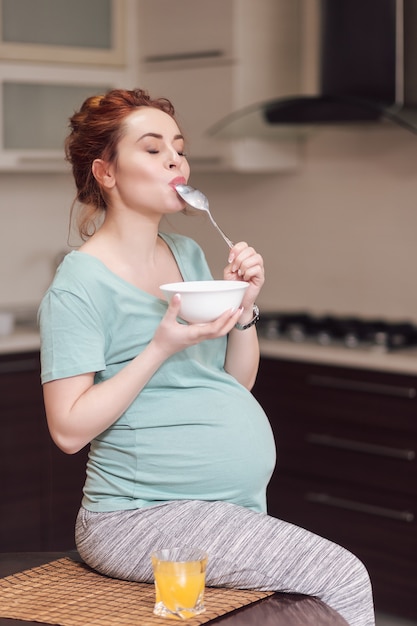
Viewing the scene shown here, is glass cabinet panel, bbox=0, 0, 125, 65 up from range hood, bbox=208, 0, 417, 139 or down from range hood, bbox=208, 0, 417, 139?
up

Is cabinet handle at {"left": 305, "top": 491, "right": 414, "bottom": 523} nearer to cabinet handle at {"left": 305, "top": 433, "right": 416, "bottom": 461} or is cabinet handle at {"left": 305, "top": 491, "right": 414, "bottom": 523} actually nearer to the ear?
cabinet handle at {"left": 305, "top": 433, "right": 416, "bottom": 461}

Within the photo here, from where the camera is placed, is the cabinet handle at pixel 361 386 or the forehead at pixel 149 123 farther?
the cabinet handle at pixel 361 386

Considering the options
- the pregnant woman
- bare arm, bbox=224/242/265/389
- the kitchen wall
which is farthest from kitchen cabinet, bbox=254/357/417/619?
the pregnant woman

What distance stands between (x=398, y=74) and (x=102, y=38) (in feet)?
3.98

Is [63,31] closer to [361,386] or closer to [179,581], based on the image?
[361,386]

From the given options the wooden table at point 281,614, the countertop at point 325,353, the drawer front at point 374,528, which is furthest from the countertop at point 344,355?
the wooden table at point 281,614

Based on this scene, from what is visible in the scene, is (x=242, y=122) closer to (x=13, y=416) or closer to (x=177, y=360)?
(x=13, y=416)

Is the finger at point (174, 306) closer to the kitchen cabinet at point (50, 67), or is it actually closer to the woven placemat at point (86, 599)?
the woven placemat at point (86, 599)

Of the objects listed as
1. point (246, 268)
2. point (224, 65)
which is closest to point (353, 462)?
point (224, 65)

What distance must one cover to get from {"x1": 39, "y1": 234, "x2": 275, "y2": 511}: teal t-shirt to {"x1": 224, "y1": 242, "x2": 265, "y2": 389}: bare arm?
13cm

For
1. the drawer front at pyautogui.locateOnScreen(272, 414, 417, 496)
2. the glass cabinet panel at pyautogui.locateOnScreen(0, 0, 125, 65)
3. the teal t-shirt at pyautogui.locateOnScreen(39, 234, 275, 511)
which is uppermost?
the glass cabinet panel at pyautogui.locateOnScreen(0, 0, 125, 65)

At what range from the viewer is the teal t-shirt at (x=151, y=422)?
161 cm

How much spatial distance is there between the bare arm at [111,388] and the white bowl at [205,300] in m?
0.01

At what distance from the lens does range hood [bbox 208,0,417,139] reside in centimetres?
333
